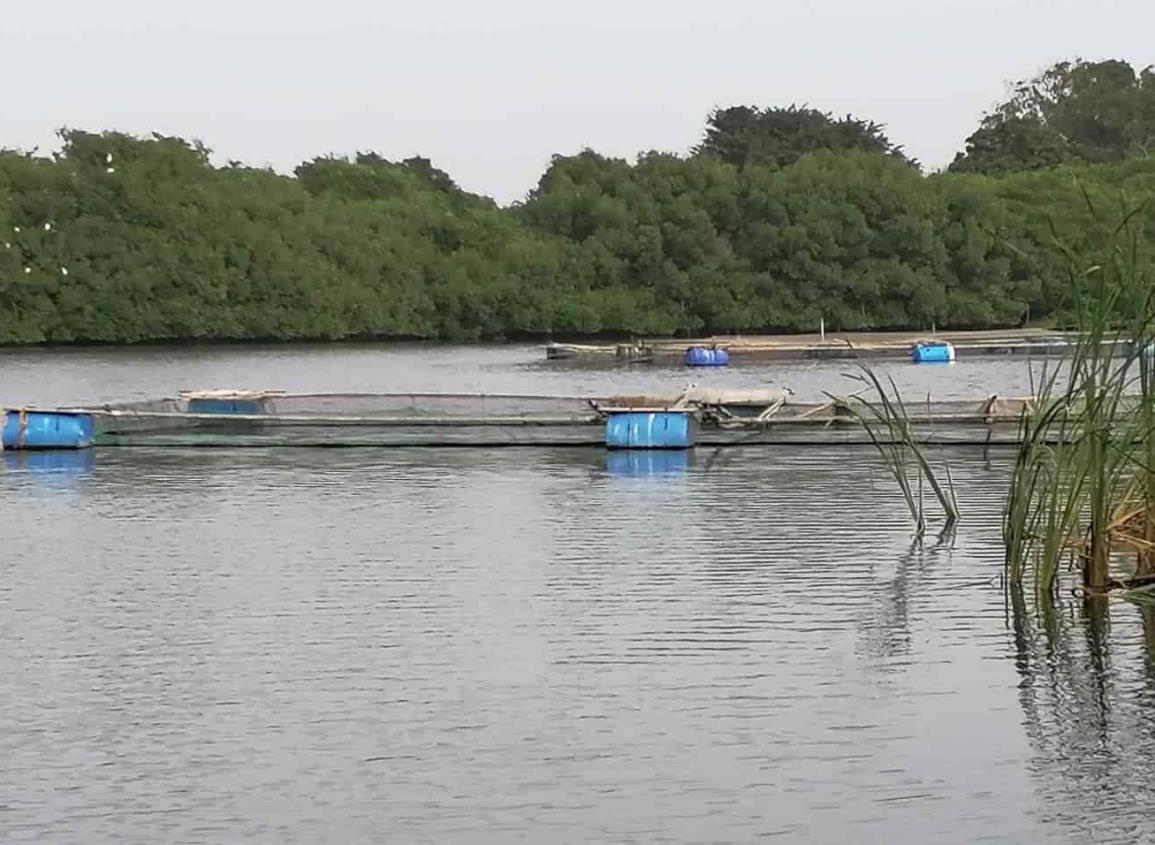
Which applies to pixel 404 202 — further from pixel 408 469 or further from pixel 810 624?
pixel 810 624

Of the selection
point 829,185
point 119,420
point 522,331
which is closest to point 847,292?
point 829,185

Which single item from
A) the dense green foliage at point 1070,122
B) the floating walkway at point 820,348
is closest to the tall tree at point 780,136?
the dense green foliage at point 1070,122

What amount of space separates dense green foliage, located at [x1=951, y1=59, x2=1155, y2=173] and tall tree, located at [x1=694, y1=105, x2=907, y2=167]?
458cm

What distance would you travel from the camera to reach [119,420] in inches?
974

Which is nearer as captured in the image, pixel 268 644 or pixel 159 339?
pixel 268 644

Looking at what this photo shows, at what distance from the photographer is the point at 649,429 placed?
23156 millimetres

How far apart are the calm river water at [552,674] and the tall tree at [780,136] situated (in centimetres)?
6686

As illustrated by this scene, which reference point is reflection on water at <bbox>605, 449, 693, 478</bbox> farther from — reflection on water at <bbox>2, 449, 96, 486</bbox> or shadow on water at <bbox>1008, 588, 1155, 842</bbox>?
shadow on water at <bbox>1008, 588, 1155, 842</bbox>

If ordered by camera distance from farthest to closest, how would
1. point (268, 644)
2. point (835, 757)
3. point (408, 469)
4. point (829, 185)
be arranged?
point (829, 185), point (408, 469), point (268, 644), point (835, 757)

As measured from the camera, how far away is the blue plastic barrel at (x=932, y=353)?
47.6 metres

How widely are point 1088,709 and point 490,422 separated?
14.3m

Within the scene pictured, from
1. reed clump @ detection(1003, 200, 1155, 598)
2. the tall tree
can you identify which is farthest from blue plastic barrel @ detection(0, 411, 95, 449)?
the tall tree

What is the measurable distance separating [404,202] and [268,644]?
67.9 metres

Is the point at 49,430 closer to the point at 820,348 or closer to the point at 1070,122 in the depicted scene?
the point at 820,348
